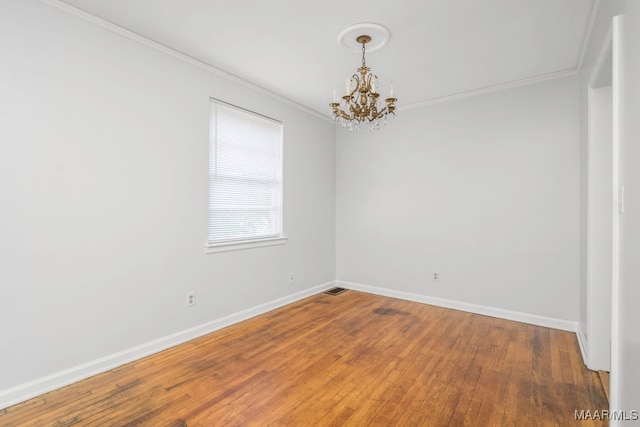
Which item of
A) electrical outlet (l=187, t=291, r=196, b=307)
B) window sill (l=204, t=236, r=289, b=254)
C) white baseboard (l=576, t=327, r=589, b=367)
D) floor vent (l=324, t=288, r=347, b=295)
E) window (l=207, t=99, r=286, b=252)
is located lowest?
floor vent (l=324, t=288, r=347, b=295)

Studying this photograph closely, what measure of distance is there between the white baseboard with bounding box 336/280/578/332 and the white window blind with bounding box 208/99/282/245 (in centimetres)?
176

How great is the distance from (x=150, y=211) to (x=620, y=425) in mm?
3328

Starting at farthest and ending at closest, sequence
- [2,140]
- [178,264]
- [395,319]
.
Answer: [395,319]
[178,264]
[2,140]

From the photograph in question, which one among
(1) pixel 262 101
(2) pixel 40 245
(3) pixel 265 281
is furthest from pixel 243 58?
(3) pixel 265 281

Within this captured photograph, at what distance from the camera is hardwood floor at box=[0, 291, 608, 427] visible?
6.05 feet

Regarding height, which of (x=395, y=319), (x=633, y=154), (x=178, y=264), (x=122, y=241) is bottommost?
(x=395, y=319)

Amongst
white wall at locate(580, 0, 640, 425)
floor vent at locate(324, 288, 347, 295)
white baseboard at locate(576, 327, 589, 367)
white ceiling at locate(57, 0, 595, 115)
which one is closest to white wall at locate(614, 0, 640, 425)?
white wall at locate(580, 0, 640, 425)

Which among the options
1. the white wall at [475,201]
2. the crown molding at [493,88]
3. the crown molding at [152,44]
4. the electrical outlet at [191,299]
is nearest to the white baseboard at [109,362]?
the electrical outlet at [191,299]

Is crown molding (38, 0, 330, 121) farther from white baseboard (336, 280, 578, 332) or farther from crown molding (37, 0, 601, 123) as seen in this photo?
white baseboard (336, 280, 578, 332)

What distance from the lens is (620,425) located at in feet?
4.86

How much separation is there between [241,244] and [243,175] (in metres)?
0.79

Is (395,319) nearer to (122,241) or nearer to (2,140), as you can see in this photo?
(122,241)

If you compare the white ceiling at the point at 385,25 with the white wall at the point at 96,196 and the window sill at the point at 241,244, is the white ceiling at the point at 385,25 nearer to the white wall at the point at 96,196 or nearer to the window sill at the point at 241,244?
the white wall at the point at 96,196

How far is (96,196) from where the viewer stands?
233 cm
